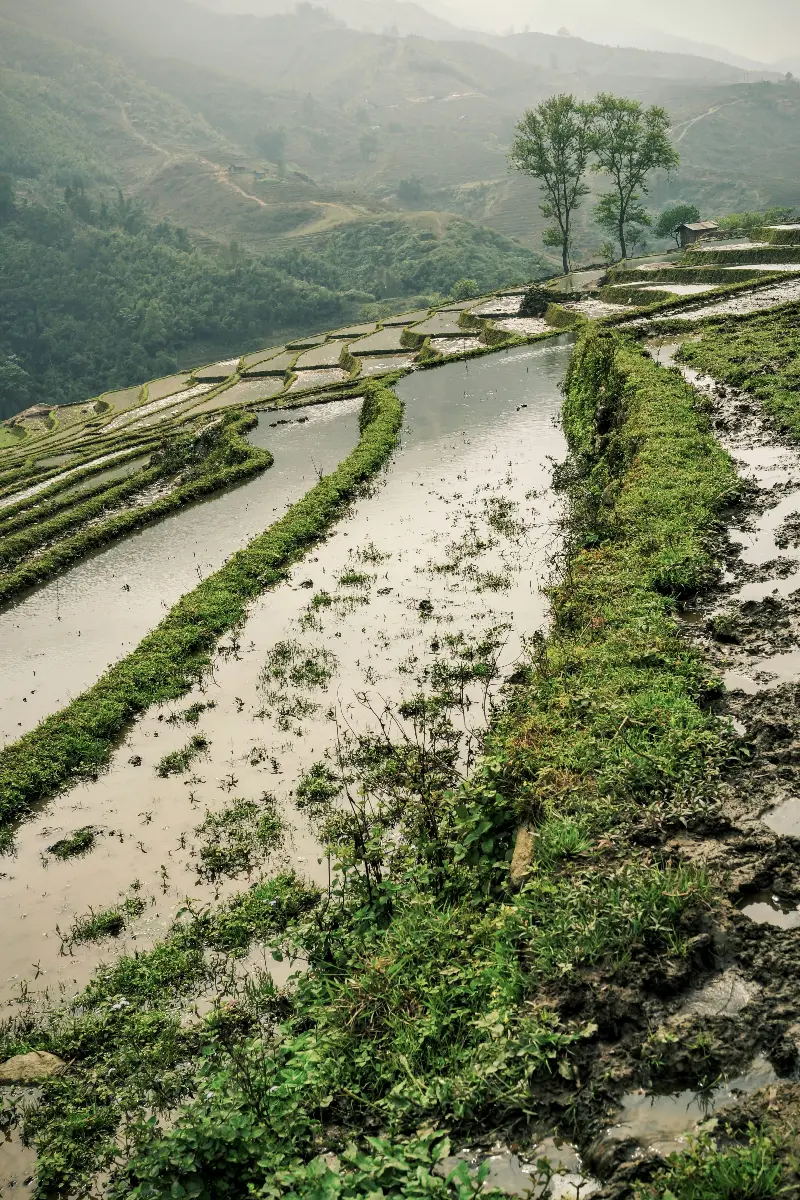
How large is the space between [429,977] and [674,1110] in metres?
1.65

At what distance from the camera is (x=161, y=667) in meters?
10.9

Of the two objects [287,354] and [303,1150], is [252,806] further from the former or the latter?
[287,354]

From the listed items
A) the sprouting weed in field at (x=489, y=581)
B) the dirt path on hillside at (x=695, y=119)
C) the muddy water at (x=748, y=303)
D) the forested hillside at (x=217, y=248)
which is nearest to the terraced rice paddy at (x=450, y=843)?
the sprouting weed in field at (x=489, y=581)

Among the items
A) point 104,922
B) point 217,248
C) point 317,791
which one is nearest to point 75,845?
point 104,922

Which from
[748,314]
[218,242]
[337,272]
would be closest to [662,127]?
[748,314]

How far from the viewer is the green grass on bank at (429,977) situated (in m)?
3.73

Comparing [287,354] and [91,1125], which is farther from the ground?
[287,354]

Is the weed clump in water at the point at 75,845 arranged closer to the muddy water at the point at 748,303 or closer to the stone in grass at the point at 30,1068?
the stone in grass at the point at 30,1068

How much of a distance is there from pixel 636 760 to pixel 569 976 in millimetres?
1925

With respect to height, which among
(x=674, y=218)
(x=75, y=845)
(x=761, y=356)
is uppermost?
(x=674, y=218)

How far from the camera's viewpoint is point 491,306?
42.3m

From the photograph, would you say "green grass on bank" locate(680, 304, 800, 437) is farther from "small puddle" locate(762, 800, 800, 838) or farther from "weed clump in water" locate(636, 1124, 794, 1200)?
"weed clump in water" locate(636, 1124, 794, 1200)

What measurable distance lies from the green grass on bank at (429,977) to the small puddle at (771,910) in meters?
0.35

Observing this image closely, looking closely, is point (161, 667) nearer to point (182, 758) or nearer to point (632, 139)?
point (182, 758)
